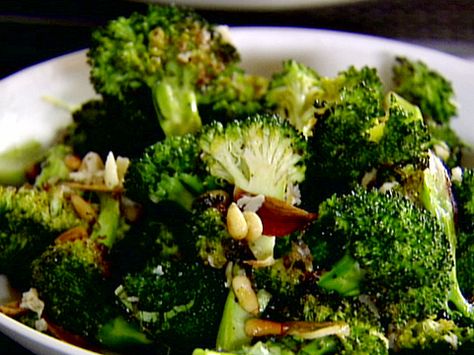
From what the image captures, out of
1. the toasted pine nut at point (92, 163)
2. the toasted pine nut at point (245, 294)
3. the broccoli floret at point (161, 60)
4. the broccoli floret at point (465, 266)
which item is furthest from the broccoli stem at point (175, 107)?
the broccoli floret at point (465, 266)

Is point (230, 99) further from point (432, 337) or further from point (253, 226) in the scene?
point (432, 337)

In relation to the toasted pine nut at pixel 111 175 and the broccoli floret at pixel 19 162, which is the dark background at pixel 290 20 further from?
the toasted pine nut at pixel 111 175

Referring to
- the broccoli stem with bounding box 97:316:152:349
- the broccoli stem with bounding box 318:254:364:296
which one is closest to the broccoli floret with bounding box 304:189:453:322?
the broccoli stem with bounding box 318:254:364:296

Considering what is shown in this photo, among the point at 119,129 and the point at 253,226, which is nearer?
the point at 253,226

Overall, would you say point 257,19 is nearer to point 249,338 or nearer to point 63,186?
point 63,186

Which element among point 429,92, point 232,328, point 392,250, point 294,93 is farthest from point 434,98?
point 232,328

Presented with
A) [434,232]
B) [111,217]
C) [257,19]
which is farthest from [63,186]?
[257,19]

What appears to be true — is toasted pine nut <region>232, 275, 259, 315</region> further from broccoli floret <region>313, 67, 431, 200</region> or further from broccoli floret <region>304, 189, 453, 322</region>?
broccoli floret <region>313, 67, 431, 200</region>
